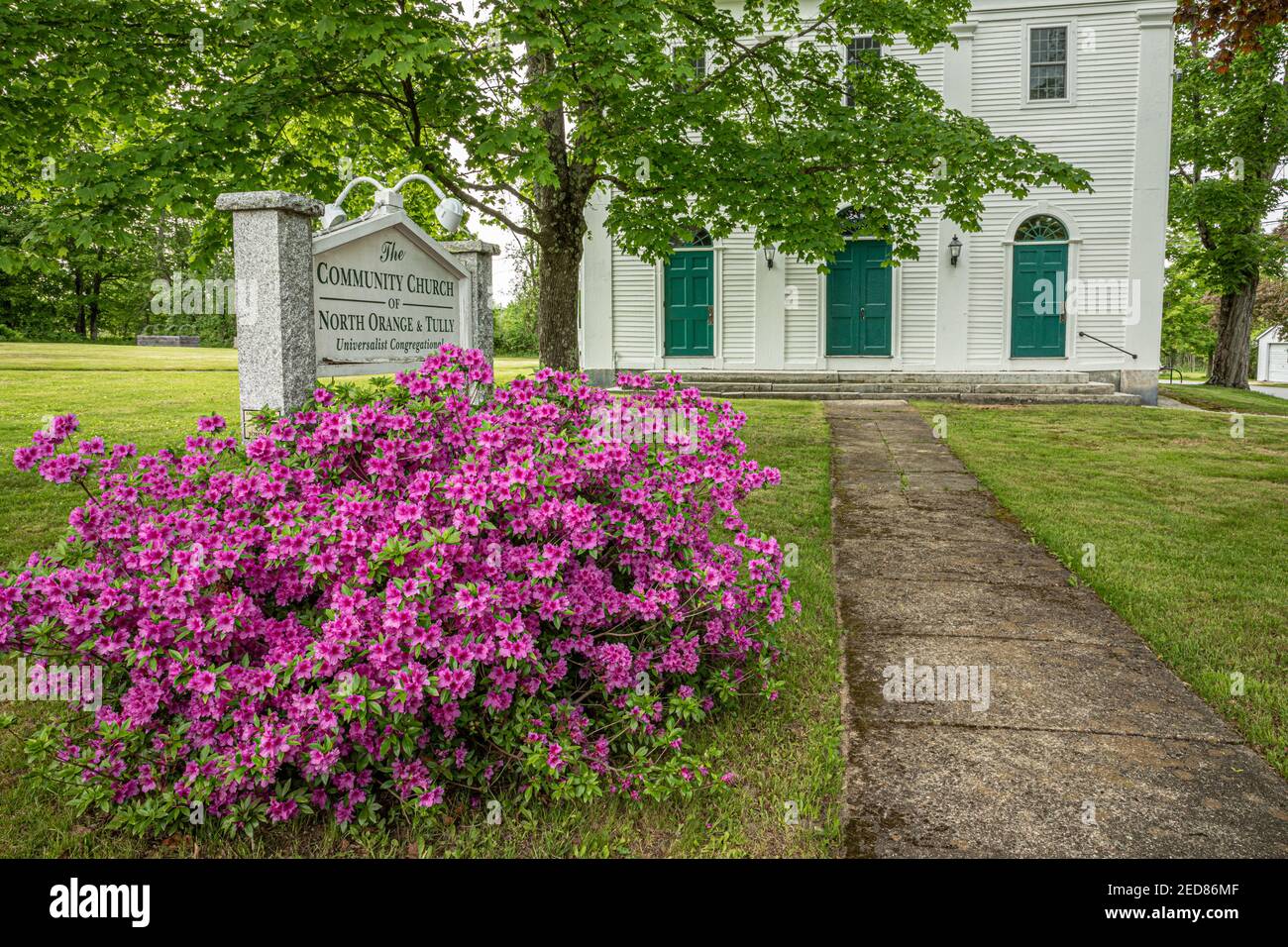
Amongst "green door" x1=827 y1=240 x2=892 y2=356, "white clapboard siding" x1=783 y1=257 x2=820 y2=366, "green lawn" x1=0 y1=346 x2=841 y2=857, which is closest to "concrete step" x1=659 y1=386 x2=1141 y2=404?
"white clapboard siding" x1=783 y1=257 x2=820 y2=366

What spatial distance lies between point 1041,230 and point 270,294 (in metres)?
16.5

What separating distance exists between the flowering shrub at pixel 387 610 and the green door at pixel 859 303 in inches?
582

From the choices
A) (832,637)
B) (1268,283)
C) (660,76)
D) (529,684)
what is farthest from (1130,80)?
(1268,283)

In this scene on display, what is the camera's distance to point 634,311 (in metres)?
17.8

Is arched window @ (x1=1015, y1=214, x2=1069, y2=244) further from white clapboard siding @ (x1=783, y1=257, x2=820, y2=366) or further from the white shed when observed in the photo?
the white shed

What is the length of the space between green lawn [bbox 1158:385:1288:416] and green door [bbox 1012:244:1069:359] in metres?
3.06

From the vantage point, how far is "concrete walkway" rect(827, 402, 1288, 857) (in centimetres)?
252

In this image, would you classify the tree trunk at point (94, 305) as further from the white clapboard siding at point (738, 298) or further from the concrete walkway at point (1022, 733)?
the concrete walkway at point (1022, 733)

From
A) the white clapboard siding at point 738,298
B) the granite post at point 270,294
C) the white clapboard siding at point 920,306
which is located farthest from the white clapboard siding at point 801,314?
the granite post at point 270,294

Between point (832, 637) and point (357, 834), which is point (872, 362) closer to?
point (832, 637)

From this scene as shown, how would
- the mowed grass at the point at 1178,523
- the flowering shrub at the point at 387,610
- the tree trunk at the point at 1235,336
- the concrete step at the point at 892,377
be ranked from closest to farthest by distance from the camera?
the flowering shrub at the point at 387,610, the mowed grass at the point at 1178,523, the concrete step at the point at 892,377, the tree trunk at the point at 1235,336

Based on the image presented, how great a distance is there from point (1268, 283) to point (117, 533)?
5390 centimetres

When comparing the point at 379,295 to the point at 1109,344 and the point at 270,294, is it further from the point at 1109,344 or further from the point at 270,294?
the point at 1109,344

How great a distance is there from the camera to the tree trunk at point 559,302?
399 inches
